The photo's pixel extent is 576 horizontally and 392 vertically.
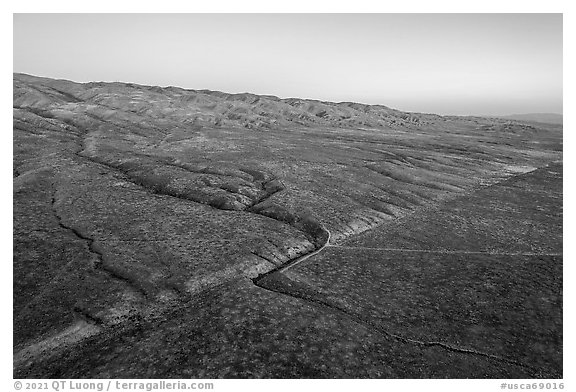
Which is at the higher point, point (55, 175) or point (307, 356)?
point (55, 175)

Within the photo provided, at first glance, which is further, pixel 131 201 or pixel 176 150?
pixel 176 150

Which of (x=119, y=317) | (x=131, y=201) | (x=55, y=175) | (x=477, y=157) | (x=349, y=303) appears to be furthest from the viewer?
(x=477, y=157)

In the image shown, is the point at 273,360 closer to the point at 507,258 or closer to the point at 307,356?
the point at 307,356

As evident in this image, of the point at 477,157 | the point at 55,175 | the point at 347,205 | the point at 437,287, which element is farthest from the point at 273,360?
the point at 477,157

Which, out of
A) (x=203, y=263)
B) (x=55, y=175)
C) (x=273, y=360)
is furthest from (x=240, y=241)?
(x=55, y=175)

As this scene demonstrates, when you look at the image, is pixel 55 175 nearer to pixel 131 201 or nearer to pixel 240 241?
pixel 131 201
